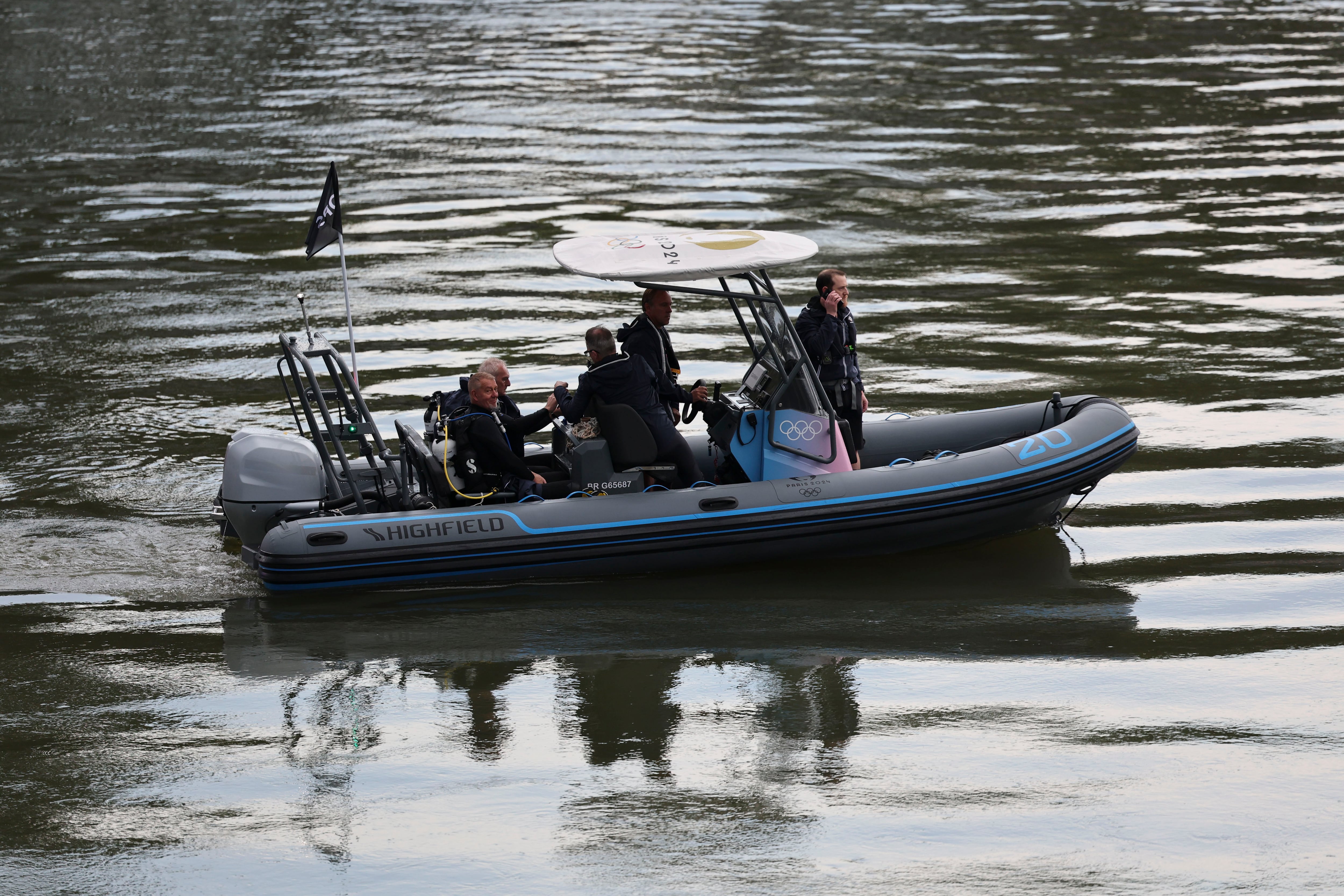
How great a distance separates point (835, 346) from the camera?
29.9ft

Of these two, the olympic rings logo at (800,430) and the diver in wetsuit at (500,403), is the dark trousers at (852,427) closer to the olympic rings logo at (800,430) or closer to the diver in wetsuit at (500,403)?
the olympic rings logo at (800,430)

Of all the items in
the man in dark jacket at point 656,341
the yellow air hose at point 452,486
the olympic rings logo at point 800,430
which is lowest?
the yellow air hose at point 452,486

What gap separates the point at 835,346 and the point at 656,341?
3.81ft

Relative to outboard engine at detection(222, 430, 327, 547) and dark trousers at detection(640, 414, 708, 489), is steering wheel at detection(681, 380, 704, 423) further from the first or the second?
outboard engine at detection(222, 430, 327, 547)

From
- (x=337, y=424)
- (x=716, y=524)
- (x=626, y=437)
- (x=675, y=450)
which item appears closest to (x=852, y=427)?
(x=675, y=450)

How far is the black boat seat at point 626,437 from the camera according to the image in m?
8.45

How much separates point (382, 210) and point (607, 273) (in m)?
10.2

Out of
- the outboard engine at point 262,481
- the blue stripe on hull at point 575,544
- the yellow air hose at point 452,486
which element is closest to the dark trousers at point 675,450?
the blue stripe on hull at point 575,544

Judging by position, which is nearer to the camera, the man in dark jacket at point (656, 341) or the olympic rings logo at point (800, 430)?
the man in dark jacket at point (656, 341)

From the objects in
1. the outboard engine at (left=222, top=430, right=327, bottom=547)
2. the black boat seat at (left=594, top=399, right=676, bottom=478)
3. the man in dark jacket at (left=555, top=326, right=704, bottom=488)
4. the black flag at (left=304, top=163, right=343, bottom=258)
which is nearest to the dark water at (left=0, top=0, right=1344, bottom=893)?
the outboard engine at (left=222, top=430, right=327, bottom=547)

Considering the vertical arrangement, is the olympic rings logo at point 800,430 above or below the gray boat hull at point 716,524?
above

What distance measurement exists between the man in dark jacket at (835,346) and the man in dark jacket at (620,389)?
1022 millimetres

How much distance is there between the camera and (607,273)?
26.6 ft

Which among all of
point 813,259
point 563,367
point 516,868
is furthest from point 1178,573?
point 813,259
